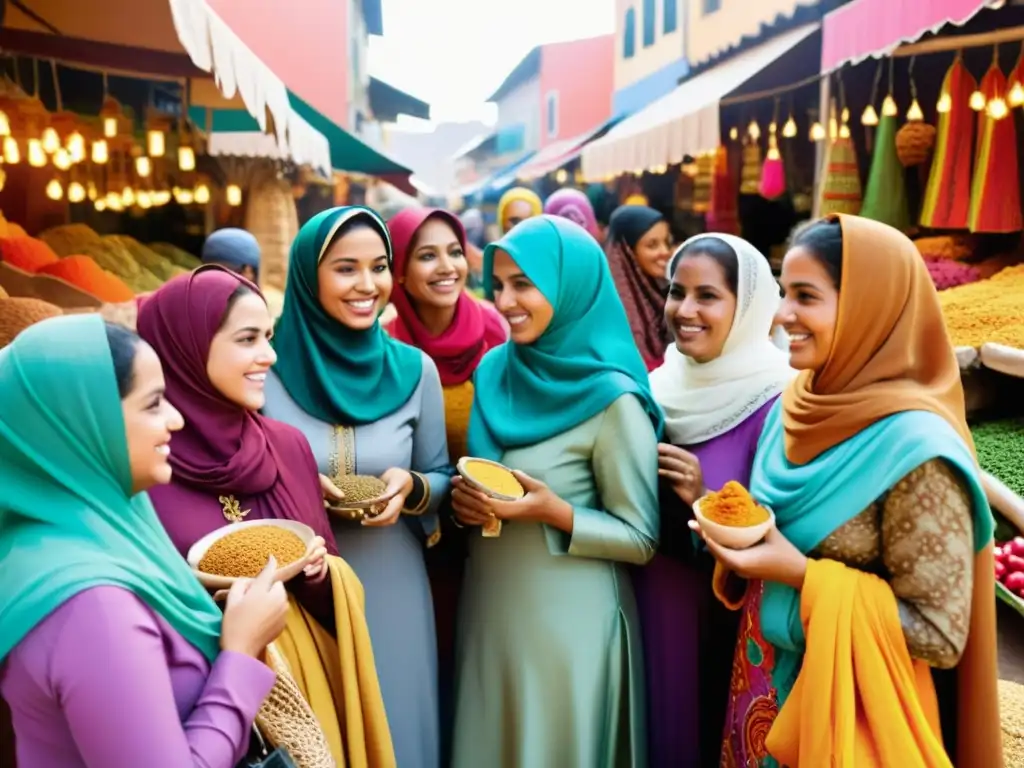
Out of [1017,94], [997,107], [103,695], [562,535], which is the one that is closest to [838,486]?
[562,535]

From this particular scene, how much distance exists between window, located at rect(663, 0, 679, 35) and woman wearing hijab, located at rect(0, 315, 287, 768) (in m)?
15.2

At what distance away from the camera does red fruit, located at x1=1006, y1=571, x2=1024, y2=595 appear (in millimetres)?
3441

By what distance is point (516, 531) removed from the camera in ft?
7.82

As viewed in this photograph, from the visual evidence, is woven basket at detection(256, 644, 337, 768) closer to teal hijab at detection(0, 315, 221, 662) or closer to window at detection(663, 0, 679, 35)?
teal hijab at detection(0, 315, 221, 662)

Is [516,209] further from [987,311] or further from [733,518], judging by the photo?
[733,518]

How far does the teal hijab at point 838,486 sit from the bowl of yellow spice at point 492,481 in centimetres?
59

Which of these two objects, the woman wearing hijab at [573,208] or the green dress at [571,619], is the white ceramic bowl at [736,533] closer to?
the green dress at [571,619]

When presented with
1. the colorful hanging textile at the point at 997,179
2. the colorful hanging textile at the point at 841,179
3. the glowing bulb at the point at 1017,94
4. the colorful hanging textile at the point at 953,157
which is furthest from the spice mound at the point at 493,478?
the colorful hanging textile at the point at 841,179

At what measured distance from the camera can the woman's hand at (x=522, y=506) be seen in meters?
2.15

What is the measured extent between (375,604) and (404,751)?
0.40m

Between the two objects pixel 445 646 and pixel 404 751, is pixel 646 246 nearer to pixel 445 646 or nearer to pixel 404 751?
pixel 445 646

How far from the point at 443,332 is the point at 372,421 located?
0.92 m

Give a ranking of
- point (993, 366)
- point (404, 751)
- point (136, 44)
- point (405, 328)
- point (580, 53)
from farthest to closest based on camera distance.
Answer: point (580, 53)
point (136, 44)
point (993, 366)
point (405, 328)
point (404, 751)

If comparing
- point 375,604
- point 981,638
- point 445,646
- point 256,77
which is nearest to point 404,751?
point 375,604
